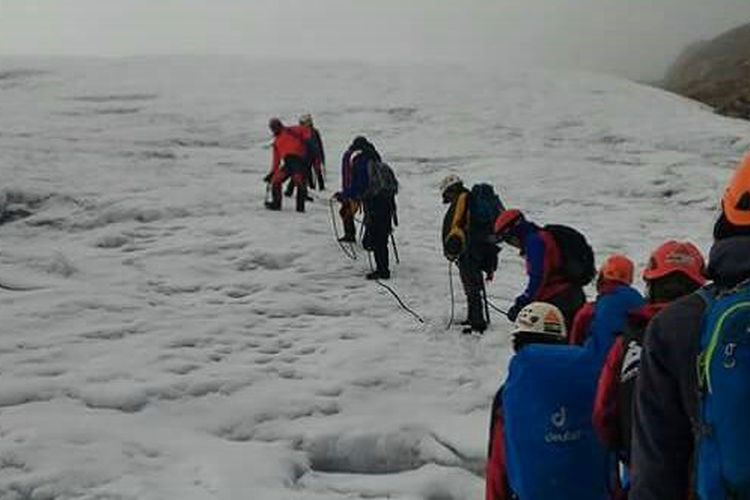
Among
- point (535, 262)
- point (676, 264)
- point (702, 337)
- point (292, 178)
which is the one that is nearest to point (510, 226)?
point (535, 262)

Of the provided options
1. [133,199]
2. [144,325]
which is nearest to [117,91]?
[133,199]

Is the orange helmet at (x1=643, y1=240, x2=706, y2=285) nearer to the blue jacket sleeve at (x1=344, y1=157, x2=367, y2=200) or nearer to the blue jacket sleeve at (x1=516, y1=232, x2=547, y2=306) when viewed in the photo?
the blue jacket sleeve at (x1=516, y1=232, x2=547, y2=306)

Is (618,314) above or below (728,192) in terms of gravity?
below

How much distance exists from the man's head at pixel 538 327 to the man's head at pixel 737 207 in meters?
1.92

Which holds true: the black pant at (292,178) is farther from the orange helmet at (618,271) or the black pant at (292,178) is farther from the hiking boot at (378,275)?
the orange helmet at (618,271)

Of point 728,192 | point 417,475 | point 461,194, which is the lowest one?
point 417,475

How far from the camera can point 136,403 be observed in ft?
23.9

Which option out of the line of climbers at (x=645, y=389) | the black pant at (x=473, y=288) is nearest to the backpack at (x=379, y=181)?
the black pant at (x=473, y=288)

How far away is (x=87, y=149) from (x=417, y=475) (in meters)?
16.9

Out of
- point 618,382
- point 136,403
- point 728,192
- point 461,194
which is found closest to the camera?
point 728,192

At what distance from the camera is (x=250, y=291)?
37.1 feet

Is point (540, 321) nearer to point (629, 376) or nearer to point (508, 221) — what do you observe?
point (629, 376)

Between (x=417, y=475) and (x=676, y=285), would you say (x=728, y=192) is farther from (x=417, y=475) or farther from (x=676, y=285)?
(x=417, y=475)

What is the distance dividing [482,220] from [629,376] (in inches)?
235
